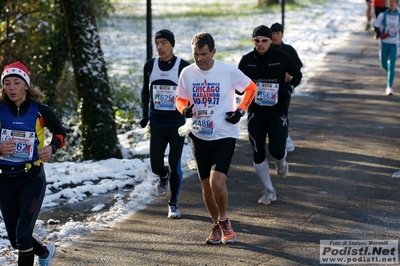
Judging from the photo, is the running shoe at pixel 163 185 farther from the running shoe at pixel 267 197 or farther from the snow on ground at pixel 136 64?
the running shoe at pixel 267 197

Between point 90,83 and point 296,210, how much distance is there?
4.89m

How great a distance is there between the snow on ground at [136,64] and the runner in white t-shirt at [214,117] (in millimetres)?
1507

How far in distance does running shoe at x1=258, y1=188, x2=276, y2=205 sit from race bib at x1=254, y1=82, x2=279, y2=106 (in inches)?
40.8

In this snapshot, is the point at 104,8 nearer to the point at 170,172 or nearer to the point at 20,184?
the point at 170,172

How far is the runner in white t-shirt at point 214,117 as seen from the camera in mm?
7270

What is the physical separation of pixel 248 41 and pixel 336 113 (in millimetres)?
11876

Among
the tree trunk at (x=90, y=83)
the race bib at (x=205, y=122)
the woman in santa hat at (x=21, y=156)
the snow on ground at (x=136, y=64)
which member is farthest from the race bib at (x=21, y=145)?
the tree trunk at (x=90, y=83)

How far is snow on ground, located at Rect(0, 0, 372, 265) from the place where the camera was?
8.63 metres

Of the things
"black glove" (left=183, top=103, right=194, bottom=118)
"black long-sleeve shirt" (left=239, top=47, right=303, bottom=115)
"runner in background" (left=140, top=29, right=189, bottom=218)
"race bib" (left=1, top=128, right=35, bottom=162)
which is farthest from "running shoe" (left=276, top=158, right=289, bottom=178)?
"race bib" (left=1, top=128, right=35, bottom=162)

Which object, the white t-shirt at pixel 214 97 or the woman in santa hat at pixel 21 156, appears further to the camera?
the white t-shirt at pixel 214 97

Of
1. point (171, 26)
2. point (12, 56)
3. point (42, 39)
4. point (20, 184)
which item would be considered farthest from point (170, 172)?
point (171, 26)

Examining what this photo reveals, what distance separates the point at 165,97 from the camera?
845 cm

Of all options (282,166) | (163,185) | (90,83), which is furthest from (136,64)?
(282,166)

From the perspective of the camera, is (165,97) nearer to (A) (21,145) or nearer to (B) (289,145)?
(A) (21,145)
